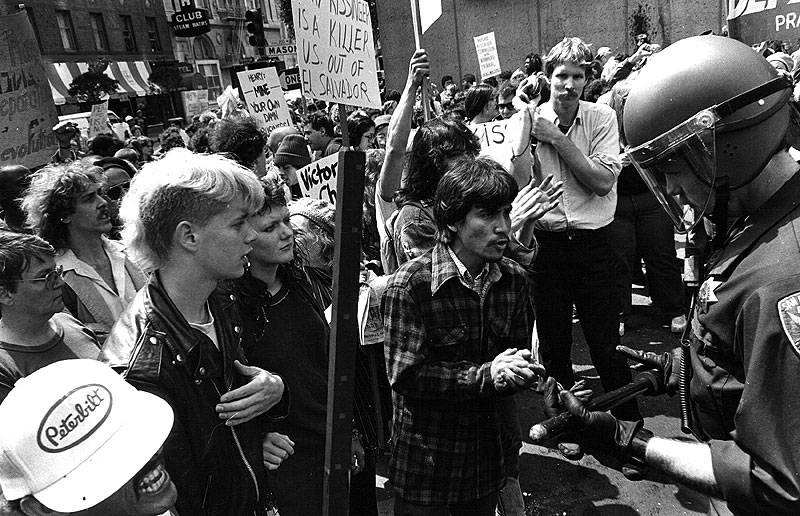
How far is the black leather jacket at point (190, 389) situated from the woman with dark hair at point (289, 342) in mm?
375

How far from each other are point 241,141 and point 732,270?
3.40 meters

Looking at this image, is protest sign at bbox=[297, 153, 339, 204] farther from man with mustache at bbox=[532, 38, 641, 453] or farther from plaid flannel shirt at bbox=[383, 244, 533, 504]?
plaid flannel shirt at bbox=[383, 244, 533, 504]

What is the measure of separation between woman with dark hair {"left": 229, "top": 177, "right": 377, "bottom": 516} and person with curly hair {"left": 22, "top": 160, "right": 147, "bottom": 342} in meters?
1.06

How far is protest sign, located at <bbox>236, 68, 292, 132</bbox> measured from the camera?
7.80 m

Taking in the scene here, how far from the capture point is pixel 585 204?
11.7 ft

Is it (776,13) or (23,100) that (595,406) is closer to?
(23,100)

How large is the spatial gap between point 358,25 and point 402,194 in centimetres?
144

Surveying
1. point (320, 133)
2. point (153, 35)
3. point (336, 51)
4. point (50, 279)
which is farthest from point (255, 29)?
point (153, 35)

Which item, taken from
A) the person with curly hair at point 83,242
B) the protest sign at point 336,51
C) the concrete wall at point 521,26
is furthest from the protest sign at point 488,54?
the concrete wall at point 521,26

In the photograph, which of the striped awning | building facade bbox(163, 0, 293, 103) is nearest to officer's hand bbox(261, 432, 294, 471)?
the striped awning

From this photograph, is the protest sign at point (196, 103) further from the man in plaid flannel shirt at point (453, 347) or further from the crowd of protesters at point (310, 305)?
the man in plaid flannel shirt at point (453, 347)

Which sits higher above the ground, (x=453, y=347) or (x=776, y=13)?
(x=776, y=13)

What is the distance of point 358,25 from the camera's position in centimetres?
382

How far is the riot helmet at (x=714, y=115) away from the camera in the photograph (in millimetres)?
1514
